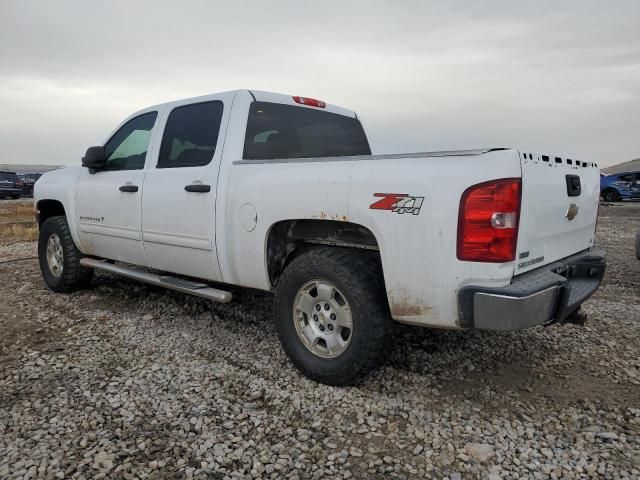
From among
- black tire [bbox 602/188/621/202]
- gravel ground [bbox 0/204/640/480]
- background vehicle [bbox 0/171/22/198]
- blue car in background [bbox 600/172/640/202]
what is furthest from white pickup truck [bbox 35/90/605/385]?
background vehicle [bbox 0/171/22/198]

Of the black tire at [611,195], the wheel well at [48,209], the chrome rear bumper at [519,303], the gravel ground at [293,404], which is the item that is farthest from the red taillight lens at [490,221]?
the black tire at [611,195]

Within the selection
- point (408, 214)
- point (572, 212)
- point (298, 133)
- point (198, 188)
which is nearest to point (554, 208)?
point (572, 212)

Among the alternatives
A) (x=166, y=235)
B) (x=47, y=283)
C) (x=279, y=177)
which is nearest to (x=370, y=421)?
(x=279, y=177)

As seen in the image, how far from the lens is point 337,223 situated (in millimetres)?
3152

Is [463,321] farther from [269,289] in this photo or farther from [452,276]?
[269,289]

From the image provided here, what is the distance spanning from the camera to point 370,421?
275 cm

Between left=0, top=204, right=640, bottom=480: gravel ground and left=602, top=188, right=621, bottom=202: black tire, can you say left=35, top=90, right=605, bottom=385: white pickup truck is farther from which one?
left=602, top=188, right=621, bottom=202: black tire

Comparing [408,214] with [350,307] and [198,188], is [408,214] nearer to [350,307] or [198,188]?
[350,307]

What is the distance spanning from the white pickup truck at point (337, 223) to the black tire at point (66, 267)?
669 mm

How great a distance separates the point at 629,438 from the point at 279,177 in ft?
8.14

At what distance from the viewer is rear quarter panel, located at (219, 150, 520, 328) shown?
8.23 feet

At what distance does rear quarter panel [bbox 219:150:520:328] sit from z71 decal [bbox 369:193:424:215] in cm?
2

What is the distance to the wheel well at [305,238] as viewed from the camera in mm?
3158

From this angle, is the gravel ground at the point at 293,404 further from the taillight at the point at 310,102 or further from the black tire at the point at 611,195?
the black tire at the point at 611,195
